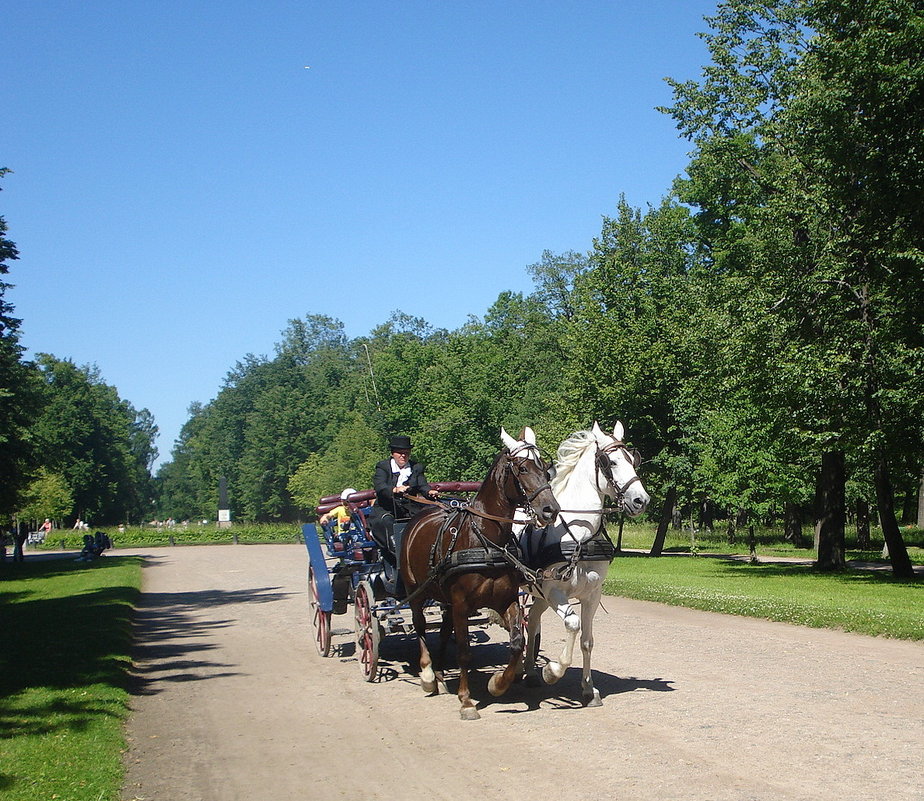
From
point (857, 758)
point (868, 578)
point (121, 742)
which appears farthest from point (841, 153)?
point (121, 742)

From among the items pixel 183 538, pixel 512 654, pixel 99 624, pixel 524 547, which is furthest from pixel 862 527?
pixel 183 538

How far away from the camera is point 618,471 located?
9961 mm

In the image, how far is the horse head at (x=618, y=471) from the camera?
9.70m

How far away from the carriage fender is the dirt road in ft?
2.79

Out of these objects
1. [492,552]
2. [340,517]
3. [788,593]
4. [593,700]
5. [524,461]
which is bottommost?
[788,593]

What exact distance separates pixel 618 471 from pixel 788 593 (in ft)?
44.3

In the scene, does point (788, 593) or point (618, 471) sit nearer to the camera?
point (618, 471)

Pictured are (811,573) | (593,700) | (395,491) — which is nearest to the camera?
(593,700)

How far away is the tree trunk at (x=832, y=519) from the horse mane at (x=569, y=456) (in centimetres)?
2092

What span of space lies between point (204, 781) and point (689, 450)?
103ft

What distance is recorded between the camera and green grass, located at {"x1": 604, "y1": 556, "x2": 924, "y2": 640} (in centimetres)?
1588

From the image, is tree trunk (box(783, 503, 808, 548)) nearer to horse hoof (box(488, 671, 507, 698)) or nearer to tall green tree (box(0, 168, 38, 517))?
tall green tree (box(0, 168, 38, 517))

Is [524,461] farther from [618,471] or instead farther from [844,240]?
[844,240]

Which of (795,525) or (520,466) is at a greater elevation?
(520,466)
